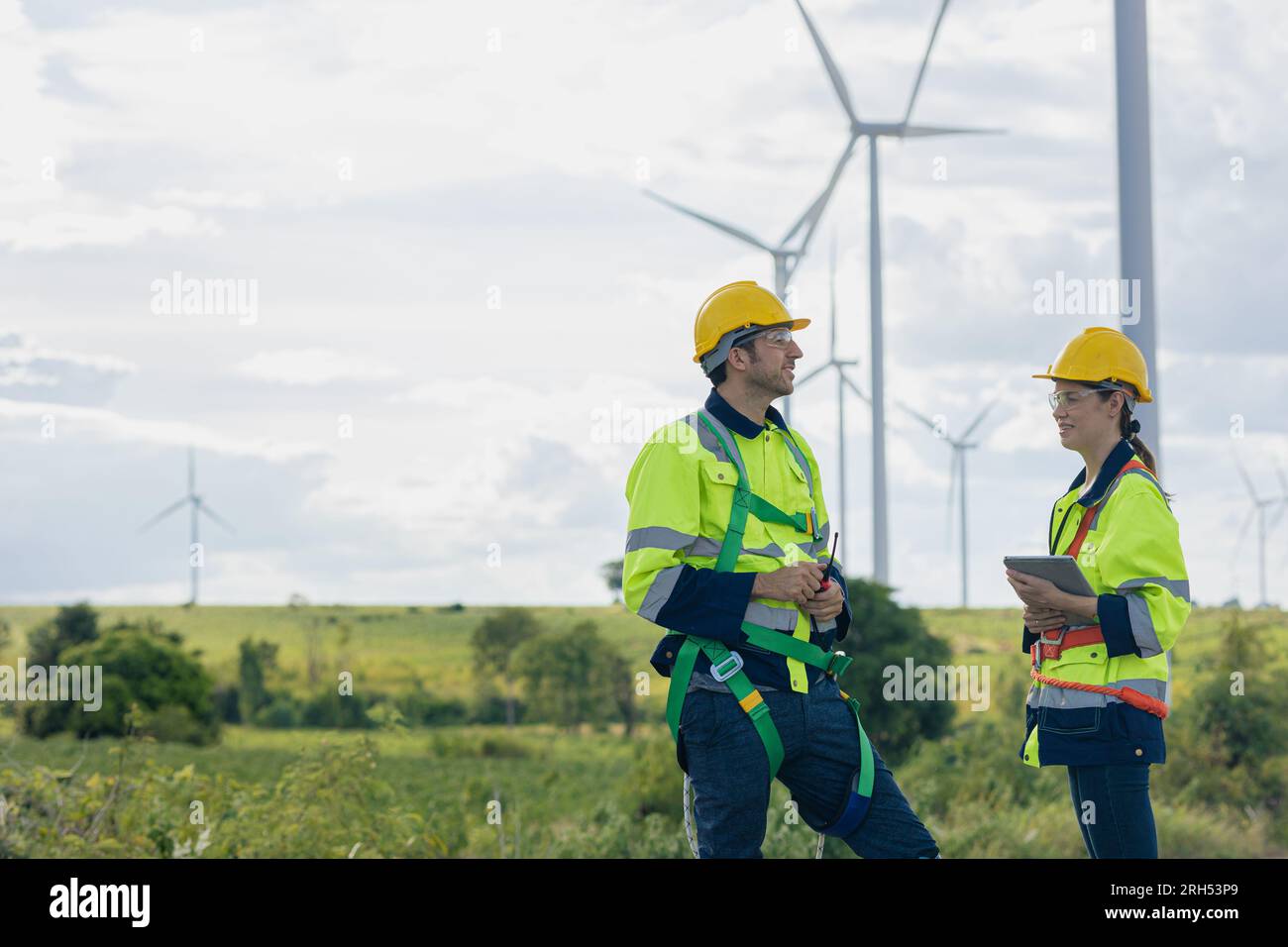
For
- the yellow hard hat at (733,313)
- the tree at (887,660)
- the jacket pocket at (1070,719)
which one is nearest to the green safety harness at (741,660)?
the yellow hard hat at (733,313)

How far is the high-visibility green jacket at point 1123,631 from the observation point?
5949mm

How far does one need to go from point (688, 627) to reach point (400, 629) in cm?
2869

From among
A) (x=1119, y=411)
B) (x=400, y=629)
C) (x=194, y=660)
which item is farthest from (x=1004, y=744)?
(x=400, y=629)

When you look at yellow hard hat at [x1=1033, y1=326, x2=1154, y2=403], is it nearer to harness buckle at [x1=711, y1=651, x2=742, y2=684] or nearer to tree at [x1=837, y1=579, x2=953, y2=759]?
harness buckle at [x1=711, y1=651, x2=742, y2=684]

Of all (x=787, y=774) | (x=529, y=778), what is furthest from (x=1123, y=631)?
(x=529, y=778)

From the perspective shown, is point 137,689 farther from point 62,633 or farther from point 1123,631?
point 1123,631

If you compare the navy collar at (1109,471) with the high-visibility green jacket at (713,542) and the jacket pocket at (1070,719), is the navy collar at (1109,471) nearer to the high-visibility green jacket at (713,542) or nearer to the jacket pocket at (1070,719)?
the jacket pocket at (1070,719)

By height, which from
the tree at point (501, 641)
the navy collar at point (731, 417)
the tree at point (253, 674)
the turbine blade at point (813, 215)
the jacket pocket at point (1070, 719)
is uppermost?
the turbine blade at point (813, 215)

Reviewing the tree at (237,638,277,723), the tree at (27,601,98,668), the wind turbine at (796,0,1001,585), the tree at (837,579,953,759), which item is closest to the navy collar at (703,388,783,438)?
the tree at (837,579,953,759)

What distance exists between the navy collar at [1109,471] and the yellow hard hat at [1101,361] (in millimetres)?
234

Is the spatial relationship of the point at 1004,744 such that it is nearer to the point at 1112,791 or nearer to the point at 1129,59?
the point at 1129,59
